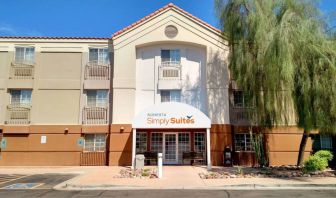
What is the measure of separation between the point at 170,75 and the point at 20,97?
1162 centimetres

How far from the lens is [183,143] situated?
892 inches

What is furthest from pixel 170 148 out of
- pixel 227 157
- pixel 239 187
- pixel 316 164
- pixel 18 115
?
pixel 18 115

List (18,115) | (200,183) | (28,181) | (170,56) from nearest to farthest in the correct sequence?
1. (200,183)
2. (28,181)
3. (18,115)
4. (170,56)

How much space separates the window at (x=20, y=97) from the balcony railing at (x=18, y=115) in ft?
1.86

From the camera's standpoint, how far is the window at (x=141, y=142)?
883 inches

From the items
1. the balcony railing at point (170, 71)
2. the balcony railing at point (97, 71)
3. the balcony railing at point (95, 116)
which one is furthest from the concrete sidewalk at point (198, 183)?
the balcony railing at point (97, 71)

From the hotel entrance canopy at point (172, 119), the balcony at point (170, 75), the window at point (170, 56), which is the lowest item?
the hotel entrance canopy at point (172, 119)

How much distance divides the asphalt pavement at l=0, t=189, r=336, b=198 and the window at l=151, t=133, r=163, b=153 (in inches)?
394

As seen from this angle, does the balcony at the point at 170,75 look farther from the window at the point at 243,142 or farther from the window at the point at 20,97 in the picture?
the window at the point at 20,97

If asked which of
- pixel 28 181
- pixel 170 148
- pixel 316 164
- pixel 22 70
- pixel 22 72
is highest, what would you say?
pixel 22 70

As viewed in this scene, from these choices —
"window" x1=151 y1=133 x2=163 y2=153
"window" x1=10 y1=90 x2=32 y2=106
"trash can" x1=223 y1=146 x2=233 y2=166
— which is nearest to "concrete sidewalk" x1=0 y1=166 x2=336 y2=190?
"trash can" x1=223 y1=146 x2=233 y2=166

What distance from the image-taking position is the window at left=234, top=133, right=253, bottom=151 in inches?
884

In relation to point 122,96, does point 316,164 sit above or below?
below

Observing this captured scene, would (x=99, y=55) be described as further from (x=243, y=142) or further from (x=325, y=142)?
(x=325, y=142)
